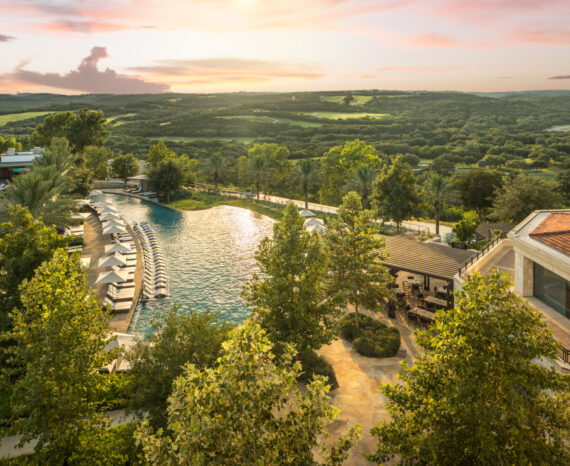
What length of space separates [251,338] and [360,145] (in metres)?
65.6

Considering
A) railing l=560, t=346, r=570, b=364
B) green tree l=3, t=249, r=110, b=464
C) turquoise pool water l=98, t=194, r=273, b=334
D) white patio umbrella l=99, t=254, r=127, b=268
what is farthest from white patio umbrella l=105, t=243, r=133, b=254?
railing l=560, t=346, r=570, b=364

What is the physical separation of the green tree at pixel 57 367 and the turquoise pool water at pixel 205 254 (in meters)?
3.69

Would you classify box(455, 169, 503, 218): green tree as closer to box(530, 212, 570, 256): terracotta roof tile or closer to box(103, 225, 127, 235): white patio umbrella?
box(530, 212, 570, 256): terracotta roof tile

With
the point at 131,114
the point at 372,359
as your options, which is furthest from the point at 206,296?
the point at 131,114

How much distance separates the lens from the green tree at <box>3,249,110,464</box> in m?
10.2

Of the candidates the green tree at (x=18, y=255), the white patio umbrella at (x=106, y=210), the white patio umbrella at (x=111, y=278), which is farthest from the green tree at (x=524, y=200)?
the white patio umbrella at (x=106, y=210)

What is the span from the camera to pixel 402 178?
38.2 m

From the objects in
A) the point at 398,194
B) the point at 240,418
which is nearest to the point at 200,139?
the point at 398,194

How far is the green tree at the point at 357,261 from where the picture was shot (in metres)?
20.0

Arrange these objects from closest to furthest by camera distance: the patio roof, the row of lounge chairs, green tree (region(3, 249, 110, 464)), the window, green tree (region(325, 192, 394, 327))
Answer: green tree (region(3, 249, 110, 464)) → the window → green tree (region(325, 192, 394, 327)) → the patio roof → the row of lounge chairs

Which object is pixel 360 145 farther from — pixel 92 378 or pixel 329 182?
pixel 92 378

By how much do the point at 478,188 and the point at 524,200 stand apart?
1849 centimetres

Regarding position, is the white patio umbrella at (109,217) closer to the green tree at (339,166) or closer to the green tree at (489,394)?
the green tree at (339,166)

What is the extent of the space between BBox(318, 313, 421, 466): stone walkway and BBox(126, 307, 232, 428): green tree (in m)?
5.55
